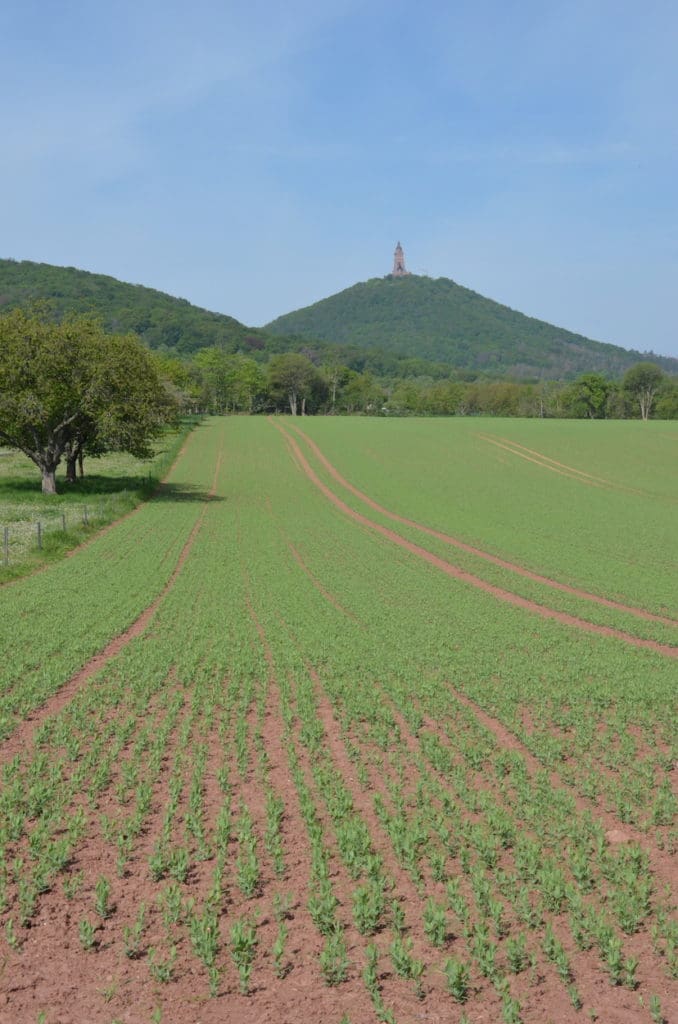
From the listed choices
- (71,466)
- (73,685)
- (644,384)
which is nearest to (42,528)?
(71,466)

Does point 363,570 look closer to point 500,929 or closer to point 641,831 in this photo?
point 641,831

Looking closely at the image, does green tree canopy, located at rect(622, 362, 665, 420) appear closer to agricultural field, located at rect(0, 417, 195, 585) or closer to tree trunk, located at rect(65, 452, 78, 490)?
agricultural field, located at rect(0, 417, 195, 585)

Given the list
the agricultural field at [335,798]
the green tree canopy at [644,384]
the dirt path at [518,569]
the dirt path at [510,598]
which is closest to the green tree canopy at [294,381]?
the green tree canopy at [644,384]

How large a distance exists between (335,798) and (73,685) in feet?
22.1

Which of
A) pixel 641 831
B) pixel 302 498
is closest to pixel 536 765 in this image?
pixel 641 831

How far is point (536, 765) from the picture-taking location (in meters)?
11.3

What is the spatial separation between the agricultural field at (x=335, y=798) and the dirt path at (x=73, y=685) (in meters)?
0.08

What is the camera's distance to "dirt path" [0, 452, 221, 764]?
1180 cm

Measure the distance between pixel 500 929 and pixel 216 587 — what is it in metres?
17.4

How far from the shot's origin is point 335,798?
10.1 m

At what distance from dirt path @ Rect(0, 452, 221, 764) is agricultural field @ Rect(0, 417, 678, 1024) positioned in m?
0.08

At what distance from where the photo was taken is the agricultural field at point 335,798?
6.85m

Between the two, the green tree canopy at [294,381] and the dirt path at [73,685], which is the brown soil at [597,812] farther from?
the green tree canopy at [294,381]

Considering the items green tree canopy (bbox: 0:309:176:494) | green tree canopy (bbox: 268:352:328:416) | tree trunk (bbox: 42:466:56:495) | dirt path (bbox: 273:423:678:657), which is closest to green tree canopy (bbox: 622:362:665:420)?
green tree canopy (bbox: 268:352:328:416)
